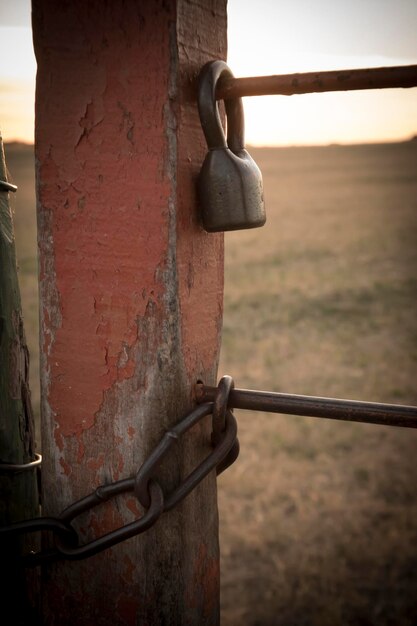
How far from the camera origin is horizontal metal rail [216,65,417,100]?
78 cm

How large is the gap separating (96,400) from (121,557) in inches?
10.7

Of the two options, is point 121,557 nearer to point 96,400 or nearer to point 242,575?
point 96,400

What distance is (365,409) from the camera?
0.88m

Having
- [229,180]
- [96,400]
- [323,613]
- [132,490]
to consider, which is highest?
[229,180]

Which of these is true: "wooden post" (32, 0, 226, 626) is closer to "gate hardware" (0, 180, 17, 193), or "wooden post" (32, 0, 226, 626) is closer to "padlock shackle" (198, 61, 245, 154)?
"padlock shackle" (198, 61, 245, 154)

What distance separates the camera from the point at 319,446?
195 inches

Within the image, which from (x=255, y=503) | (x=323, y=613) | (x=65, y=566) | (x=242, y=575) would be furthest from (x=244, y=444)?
(x=65, y=566)

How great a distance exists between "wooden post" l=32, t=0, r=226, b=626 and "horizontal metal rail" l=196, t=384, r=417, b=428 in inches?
3.2

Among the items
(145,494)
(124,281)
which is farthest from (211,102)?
(145,494)

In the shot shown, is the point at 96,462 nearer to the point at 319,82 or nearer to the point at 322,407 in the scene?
the point at 322,407

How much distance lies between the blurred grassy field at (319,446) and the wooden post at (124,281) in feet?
3.29

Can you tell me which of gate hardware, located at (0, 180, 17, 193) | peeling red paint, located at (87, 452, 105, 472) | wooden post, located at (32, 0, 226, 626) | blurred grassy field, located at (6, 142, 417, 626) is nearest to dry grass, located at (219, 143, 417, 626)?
blurred grassy field, located at (6, 142, 417, 626)

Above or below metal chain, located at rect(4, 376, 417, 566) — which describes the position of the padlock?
above

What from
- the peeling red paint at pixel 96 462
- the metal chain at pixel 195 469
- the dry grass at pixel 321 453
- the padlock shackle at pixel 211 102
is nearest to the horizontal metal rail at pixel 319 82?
the padlock shackle at pixel 211 102
